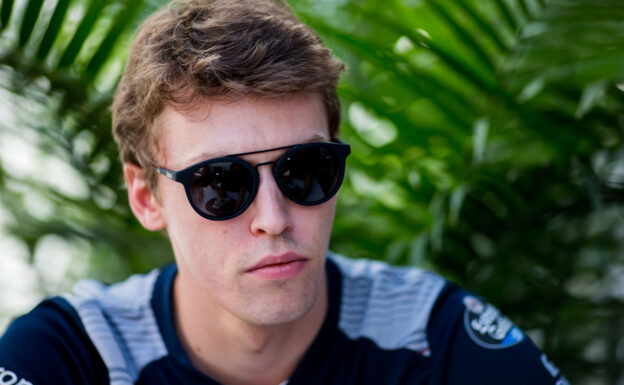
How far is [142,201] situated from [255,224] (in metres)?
0.56

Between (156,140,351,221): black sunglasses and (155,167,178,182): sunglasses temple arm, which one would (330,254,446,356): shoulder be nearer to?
(156,140,351,221): black sunglasses

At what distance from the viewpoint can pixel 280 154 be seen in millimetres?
1579

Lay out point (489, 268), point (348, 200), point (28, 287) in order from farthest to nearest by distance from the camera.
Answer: point (28, 287) < point (348, 200) < point (489, 268)

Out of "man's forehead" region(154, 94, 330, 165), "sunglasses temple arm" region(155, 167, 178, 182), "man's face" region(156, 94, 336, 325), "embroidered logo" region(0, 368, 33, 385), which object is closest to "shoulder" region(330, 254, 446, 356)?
"man's face" region(156, 94, 336, 325)

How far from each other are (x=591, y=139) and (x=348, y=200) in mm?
947

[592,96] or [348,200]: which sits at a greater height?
[592,96]

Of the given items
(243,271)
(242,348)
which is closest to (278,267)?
(243,271)

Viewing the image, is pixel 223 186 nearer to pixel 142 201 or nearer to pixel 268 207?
pixel 268 207

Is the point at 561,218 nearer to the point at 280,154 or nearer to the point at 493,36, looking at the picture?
the point at 493,36

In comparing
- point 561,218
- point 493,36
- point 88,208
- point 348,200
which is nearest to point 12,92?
point 88,208

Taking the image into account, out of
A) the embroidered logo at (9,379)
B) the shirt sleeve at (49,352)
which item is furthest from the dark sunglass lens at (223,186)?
the embroidered logo at (9,379)

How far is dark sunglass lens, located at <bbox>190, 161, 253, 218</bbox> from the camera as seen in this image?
1.54 metres

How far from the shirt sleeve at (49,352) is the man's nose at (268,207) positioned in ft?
1.94

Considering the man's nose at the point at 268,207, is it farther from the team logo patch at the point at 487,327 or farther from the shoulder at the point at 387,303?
the team logo patch at the point at 487,327
